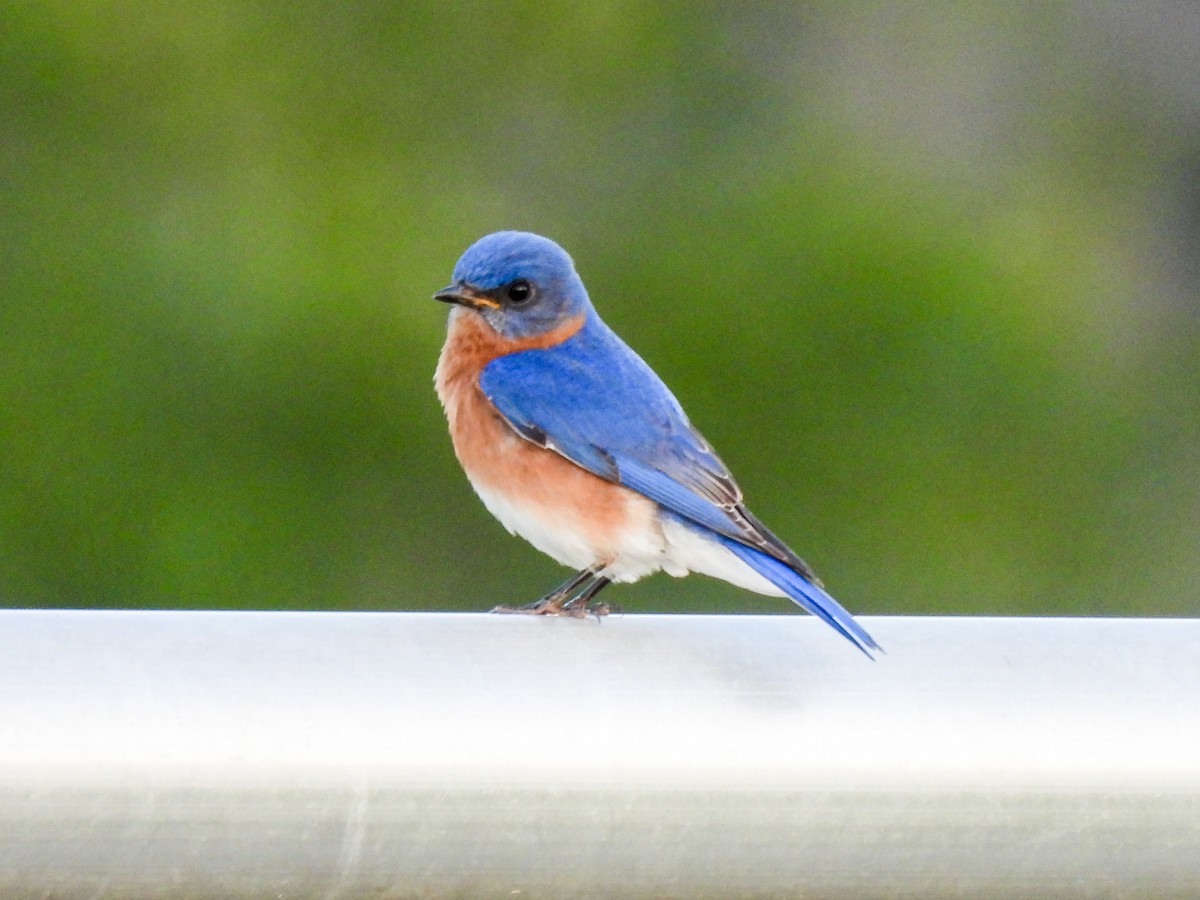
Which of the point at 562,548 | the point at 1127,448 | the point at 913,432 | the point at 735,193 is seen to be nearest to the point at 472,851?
the point at 562,548

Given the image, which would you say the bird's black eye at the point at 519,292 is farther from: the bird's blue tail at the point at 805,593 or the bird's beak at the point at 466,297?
the bird's blue tail at the point at 805,593

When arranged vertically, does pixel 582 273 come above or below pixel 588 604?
below

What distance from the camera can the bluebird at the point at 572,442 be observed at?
113 inches

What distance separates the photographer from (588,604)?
293 centimetres

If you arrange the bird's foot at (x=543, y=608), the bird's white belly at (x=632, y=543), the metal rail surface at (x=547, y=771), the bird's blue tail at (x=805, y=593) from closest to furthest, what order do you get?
the metal rail surface at (x=547, y=771)
the bird's blue tail at (x=805, y=593)
the bird's foot at (x=543, y=608)
the bird's white belly at (x=632, y=543)

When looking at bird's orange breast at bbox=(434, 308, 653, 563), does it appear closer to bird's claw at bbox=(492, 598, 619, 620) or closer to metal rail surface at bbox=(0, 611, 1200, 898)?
bird's claw at bbox=(492, 598, 619, 620)

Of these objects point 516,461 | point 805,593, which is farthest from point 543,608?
point 805,593

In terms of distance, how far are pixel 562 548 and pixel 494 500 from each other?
0.52 ft

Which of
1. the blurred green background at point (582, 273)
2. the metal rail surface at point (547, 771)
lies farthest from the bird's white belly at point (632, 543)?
the blurred green background at point (582, 273)

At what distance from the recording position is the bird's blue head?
3.33m

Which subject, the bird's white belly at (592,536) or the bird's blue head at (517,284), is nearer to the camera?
the bird's white belly at (592,536)

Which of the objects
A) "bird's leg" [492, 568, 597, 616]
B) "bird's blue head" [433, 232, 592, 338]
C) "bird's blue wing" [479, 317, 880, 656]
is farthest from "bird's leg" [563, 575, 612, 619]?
"bird's blue head" [433, 232, 592, 338]

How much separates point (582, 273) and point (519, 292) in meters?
7.55

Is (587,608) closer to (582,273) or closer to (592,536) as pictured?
(592,536)
